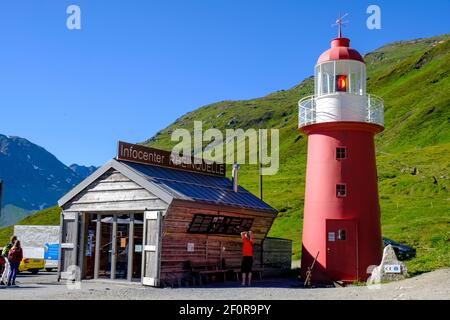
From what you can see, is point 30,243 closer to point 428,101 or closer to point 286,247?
point 286,247

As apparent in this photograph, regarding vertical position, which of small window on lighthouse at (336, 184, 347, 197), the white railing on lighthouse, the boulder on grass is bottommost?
the boulder on grass

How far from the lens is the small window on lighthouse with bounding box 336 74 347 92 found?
22.1m

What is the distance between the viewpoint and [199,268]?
21.2 metres

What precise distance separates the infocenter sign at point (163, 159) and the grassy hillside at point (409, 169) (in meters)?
9.34

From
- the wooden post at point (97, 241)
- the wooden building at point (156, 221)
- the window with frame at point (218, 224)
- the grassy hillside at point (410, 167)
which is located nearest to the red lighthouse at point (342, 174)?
the grassy hillside at point (410, 167)

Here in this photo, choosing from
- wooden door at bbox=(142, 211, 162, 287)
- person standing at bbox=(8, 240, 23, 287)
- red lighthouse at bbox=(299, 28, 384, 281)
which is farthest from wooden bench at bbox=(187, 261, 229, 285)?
person standing at bbox=(8, 240, 23, 287)

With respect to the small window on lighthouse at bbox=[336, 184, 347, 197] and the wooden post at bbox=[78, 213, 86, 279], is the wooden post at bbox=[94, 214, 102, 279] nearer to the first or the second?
the wooden post at bbox=[78, 213, 86, 279]

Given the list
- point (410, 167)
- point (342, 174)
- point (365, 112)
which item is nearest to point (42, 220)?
point (410, 167)

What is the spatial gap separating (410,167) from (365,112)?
43879 mm

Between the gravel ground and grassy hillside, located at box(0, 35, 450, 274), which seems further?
grassy hillside, located at box(0, 35, 450, 274)

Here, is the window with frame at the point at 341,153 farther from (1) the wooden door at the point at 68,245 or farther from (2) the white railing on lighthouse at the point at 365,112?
(1) the wooden door at the point at 68,245

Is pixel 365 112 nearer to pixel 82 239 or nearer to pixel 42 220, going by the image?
pixel 82 239
